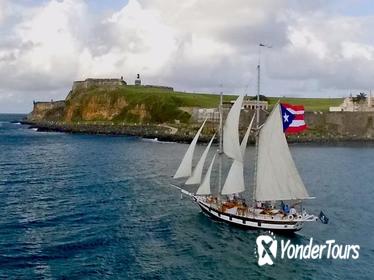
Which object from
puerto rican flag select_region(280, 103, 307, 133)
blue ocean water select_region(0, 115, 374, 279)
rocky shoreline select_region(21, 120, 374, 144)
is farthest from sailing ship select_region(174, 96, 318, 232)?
rocky shoreline select_region(21, 120, 374, 144)

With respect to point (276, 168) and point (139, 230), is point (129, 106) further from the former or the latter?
point (139, 230)

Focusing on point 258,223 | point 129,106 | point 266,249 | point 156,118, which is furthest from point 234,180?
point 129,106

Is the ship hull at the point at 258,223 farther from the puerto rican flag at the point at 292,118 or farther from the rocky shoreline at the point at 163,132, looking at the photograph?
the rocky shoreline at the point at 163,132

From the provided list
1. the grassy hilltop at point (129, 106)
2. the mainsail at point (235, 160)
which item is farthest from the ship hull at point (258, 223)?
the grassy hilltop at point (129, 106)

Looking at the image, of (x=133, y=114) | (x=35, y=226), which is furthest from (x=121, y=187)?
(x=133, y=114)

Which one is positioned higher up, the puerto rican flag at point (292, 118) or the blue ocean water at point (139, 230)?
the puerto rican flag at point (292, 118)

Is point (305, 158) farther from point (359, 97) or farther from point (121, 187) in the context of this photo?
point (359, 97)

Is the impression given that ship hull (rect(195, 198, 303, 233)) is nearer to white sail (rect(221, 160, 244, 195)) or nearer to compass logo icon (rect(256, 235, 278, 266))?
compass logo icon (rect(256, 235, 278, 266))
